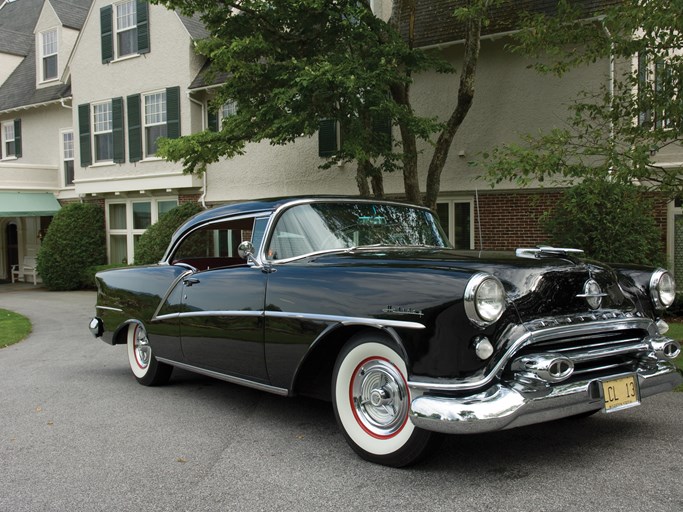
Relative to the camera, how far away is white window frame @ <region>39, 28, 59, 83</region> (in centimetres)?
2222

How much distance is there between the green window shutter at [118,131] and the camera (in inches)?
749

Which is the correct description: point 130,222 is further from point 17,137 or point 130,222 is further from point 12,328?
point 12,328

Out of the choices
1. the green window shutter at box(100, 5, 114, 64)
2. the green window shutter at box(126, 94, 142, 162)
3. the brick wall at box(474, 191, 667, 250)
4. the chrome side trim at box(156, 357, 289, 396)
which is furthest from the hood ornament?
the green window shutter at box(100, 5, 114, 64)

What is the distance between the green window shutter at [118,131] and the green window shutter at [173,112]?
208 centimetres

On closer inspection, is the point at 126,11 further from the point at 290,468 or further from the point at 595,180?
the point at 290,468

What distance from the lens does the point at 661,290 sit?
4473mm

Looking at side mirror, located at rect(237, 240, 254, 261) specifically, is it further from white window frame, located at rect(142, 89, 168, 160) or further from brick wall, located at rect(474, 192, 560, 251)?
white window frame, located at rect(142, 89, 168, 160)

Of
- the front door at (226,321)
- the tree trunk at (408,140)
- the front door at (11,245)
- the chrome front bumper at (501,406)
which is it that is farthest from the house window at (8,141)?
the chrome front bumper at (501,406)

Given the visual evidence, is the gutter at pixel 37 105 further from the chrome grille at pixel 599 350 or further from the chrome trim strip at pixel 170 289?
the chrome grille at pixel 599 350

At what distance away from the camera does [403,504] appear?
3.37 m

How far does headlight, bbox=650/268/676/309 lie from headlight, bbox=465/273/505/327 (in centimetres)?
152

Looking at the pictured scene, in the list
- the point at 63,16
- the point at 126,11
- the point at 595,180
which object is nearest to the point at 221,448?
the point at 595,180

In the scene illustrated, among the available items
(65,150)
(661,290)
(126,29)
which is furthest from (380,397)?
(65,150)

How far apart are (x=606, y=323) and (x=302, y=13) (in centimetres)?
752
